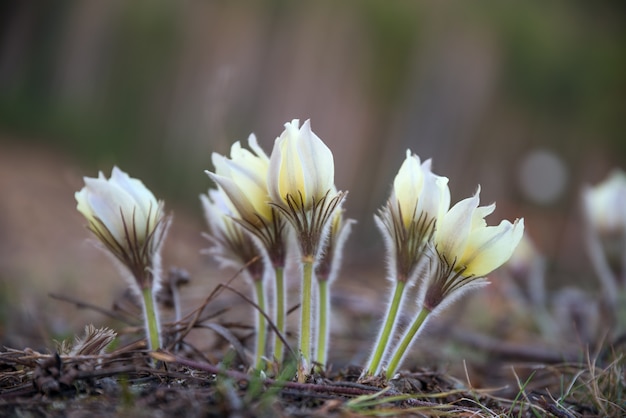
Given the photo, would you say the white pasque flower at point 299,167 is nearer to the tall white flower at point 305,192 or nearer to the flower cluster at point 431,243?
the tall white flower at point 305,192

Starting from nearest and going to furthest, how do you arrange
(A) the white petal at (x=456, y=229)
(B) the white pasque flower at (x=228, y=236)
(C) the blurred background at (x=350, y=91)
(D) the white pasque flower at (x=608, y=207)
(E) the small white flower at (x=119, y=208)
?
(A) the white petal at (x=456, y=229)
(E) the small white flower at (x=119, y=208)
(B) the white pasque flower at (x=228, y=236)
(D) the white pasque flower at (x=608, y=207)
(C) the blurred background at (x=350, y=91)

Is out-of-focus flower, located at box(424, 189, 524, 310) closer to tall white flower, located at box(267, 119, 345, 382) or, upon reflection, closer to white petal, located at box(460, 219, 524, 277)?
white petal, located at box(460, 219, 524, 277)

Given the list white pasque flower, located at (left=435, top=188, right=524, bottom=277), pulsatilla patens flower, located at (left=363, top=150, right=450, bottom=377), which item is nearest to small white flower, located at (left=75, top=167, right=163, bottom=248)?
pulsatilla patens flower, located at (left=363, top=150, right=450, bottom=377)

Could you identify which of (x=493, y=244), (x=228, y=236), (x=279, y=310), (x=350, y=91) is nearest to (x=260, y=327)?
(x=279, y=310)

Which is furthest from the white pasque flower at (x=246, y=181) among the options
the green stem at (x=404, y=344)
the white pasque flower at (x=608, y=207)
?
the white pasque flower at (x=608, y=207)

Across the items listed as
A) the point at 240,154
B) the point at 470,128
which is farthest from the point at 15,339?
the point at 470,128

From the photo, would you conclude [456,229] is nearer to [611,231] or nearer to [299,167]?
[299,167]
